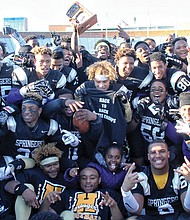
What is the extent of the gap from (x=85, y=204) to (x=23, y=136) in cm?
107

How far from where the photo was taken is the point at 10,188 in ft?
15.2

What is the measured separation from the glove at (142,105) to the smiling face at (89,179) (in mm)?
993

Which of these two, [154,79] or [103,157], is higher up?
[154,79]

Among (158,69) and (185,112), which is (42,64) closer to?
(158,69)

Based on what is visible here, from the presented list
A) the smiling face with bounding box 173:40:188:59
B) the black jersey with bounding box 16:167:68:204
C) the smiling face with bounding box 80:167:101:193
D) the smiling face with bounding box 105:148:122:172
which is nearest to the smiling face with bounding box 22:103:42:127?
the black jersey with bounding box 16:167:68:204

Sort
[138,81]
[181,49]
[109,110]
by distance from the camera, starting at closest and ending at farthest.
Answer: [109,110] < [138,81] < [181,49]

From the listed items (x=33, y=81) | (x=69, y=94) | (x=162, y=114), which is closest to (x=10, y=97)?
(x=33, y=81)

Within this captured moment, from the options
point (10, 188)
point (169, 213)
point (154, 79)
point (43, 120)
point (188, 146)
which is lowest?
point (169, 213)

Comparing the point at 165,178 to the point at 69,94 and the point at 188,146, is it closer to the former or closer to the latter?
the point at 188,146

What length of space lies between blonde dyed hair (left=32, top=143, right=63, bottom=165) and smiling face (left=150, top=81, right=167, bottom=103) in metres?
1.45

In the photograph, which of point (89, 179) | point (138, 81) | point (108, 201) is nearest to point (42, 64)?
point (138, 81)

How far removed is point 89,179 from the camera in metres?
4.76

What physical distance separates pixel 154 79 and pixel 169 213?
74.4 inches

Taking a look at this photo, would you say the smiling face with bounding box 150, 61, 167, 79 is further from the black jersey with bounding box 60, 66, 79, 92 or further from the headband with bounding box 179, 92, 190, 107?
the black jersey with bounding box 60, 66, 79, 92
